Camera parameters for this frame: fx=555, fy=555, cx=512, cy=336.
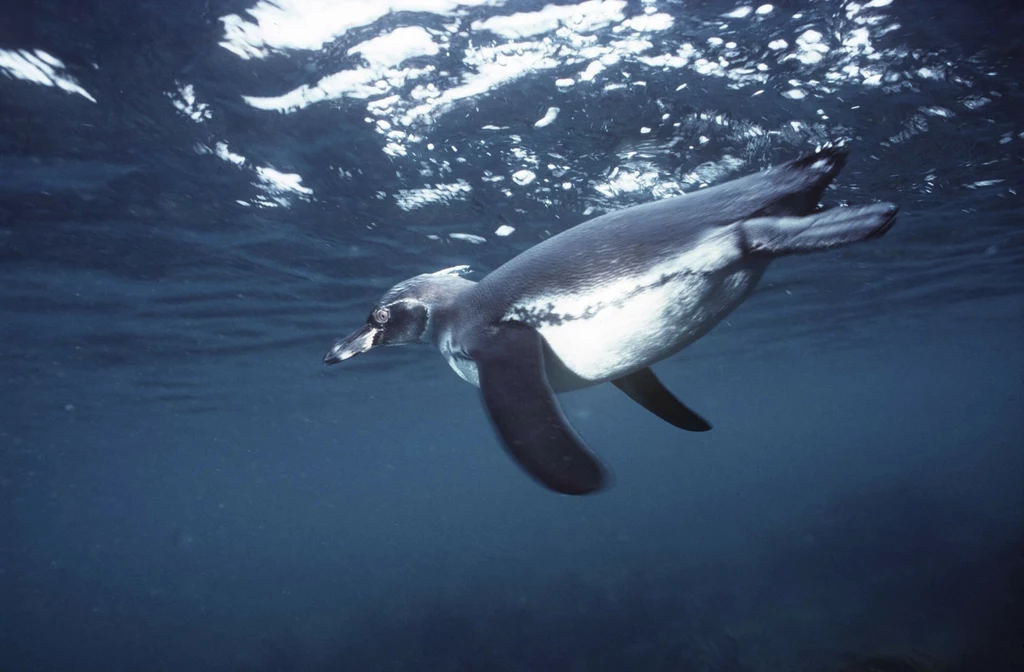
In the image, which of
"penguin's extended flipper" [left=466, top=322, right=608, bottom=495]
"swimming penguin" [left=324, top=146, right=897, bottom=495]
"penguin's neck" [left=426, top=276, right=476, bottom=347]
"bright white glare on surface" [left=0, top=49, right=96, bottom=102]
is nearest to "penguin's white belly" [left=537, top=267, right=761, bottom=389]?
"swimming penguin" [left=324, top=146, right=897, bottom=495]

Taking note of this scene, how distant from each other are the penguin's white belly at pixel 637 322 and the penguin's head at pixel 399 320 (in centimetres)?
91

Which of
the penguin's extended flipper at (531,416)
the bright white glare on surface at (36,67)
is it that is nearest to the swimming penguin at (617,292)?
the penguin's extended flipper at (531,416)

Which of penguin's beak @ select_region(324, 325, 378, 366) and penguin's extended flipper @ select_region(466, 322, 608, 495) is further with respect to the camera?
penguin's beak @ select_region(324, 325, 378, 366)

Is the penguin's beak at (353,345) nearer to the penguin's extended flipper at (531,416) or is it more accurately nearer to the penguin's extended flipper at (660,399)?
the penguin's extended flipper at (531,416)

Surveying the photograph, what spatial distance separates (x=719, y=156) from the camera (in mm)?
A: 9289

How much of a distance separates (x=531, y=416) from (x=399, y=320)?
1439 mm

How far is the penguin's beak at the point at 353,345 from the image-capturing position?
123 inches

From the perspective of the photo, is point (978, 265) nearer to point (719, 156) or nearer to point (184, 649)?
point (719, 156)

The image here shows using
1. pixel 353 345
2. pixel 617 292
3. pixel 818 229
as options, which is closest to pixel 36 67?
pixel 353 345

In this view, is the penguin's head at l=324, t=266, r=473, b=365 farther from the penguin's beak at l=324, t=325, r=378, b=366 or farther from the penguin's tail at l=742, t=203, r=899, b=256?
the penguin's tail at l=742, t=203, r=899, b=256

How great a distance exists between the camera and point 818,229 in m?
2.02

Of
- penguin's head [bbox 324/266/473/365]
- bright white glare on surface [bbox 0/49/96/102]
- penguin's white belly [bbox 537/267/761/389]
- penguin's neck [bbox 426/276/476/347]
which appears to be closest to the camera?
penguin's white belly [bbox 537/267/761/389]

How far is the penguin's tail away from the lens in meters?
1.92

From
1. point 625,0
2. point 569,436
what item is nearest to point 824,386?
point 625,0
